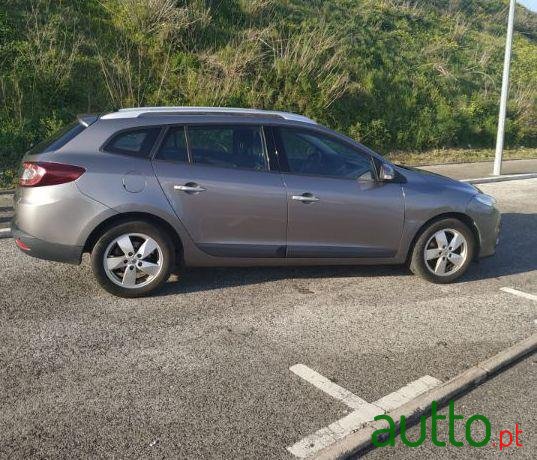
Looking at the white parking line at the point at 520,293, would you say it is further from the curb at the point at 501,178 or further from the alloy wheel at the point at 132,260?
the curb at the point at 501,178

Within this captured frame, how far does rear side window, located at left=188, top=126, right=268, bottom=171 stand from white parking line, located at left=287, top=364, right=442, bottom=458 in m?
2.02

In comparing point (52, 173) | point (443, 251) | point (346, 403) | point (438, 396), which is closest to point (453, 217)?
point (443, 251)

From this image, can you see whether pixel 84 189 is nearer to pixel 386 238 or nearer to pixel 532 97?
pixel 386 238

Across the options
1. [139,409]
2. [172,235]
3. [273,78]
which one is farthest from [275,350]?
[273,78]

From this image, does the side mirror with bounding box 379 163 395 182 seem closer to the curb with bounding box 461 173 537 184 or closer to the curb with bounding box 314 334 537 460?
the curb with bounding box 314 334 537 460

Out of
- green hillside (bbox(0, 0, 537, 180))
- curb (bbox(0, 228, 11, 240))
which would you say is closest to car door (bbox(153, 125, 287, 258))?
curb (bbox(0, 228, 11, 240))

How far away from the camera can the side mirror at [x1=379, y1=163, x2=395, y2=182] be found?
17.8 ft

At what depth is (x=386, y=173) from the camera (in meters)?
5.43

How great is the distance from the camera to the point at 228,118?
5.22 metres

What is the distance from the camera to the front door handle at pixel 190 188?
4.85 m

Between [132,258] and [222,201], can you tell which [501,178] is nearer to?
[222,201]

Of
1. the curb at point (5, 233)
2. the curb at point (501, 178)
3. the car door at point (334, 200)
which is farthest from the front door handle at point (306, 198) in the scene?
the curb at point (501, 178)

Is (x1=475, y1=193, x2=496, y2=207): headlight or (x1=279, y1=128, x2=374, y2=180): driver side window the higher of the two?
(x1=279, y1=128, x2=374, y2=180): driver side window

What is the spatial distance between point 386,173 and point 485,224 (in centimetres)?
125
